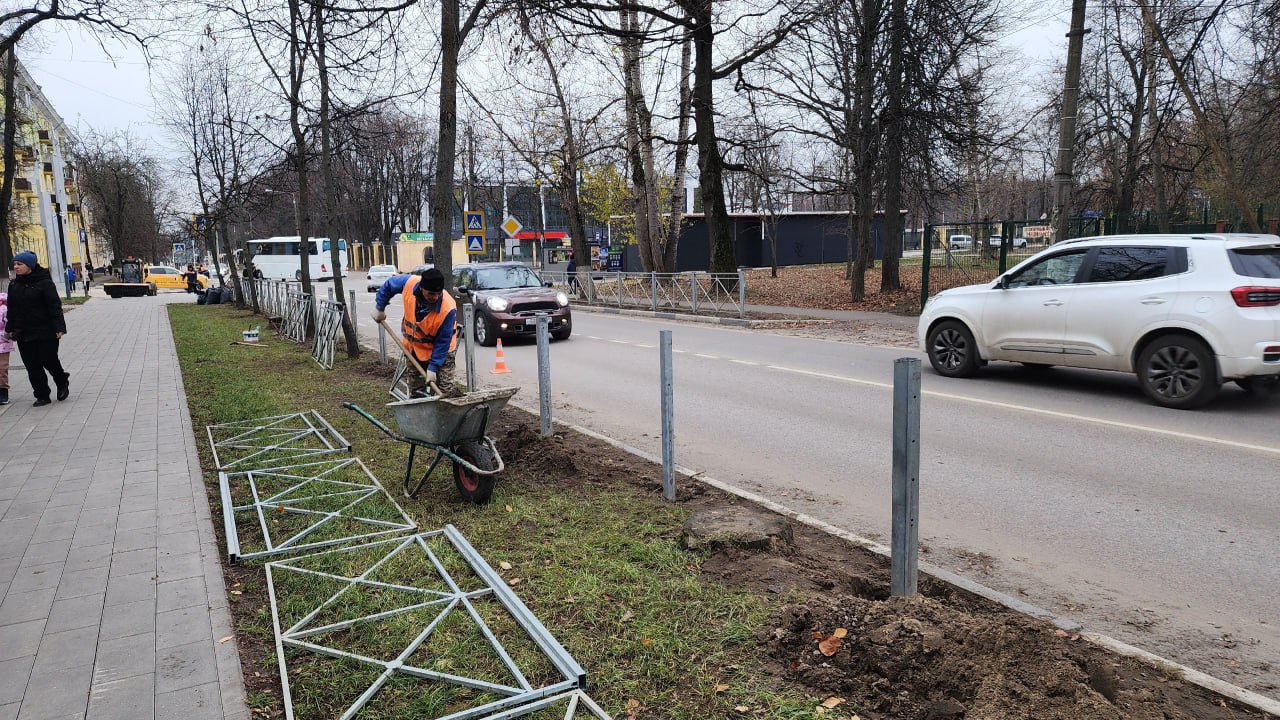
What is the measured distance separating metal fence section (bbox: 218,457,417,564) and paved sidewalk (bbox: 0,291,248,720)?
20 centimetres

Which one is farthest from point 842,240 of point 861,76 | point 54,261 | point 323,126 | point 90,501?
point 54,261

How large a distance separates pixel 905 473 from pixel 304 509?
13.1 ft

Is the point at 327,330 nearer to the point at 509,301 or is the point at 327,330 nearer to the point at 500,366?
the point at 500,366

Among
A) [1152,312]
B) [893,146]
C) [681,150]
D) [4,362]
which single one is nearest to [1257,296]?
[1152,312]

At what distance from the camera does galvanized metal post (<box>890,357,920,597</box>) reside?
3215mm

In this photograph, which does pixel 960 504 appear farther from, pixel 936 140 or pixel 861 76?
pixel 861 76

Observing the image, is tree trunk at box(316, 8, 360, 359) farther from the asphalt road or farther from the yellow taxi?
the yellow taxi

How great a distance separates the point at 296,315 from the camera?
669 inches

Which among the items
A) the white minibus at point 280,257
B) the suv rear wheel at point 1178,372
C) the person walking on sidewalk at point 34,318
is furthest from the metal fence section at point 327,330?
the white minibus at point 280,257

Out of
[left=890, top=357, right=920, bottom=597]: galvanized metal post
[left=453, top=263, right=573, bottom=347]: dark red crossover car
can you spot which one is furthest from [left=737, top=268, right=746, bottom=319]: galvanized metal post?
[left=890, top=357, right=920, bottom=597]: galvanized metal post

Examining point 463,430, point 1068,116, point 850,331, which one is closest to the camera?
point 463,430

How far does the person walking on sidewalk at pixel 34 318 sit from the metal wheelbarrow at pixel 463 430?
679 centimetres

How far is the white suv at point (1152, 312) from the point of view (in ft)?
24.5

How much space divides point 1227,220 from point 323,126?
67.0 ft
